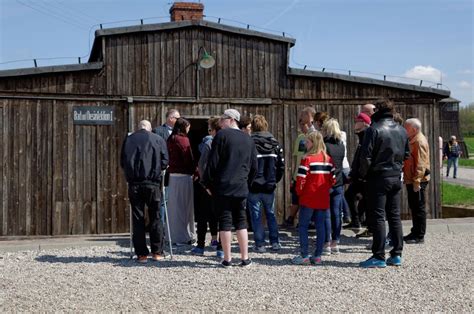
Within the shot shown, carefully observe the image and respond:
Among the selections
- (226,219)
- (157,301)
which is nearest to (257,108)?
(226,219)

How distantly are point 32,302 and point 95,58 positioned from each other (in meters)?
8.85

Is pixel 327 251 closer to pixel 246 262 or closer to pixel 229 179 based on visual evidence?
pixel 246 262

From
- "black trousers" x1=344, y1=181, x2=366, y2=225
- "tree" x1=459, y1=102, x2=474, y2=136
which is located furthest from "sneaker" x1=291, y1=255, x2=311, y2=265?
"tree" x1=459, y1=102, x2=474, y2=136

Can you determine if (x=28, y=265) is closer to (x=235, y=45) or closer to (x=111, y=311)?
(x=111, y=311)

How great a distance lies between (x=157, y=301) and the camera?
5.80 metres

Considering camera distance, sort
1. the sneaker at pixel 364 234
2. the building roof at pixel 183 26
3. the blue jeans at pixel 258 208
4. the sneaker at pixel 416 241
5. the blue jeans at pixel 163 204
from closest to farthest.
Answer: the blue jeans at pixel 163 204 → the blue jeans at pixel 258 208 → the sneaker at pixel 416 241 → the sneaker at pixel 364 234 → the building roof at pixel 183 26

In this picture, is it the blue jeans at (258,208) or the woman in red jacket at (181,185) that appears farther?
the woman in red jacket at (181,185)

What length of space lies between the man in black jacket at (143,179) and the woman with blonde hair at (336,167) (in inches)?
87.1

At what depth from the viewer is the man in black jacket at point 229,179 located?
7363 mm

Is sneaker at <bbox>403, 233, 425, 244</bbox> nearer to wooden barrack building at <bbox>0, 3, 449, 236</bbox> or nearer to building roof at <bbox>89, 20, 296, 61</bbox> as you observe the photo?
wooden barrack building at <bbox>0, 3, 449, 236</bbox>

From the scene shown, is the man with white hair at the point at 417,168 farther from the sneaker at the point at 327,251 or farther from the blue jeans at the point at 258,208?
the blue jeans at the point at 258,208

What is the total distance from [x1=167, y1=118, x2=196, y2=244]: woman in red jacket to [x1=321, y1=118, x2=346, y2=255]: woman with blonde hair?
6.40 ft

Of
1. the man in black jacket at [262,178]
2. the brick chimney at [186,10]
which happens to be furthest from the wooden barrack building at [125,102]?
the man in black jacket at [262,178]

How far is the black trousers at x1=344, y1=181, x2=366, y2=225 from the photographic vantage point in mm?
9671
